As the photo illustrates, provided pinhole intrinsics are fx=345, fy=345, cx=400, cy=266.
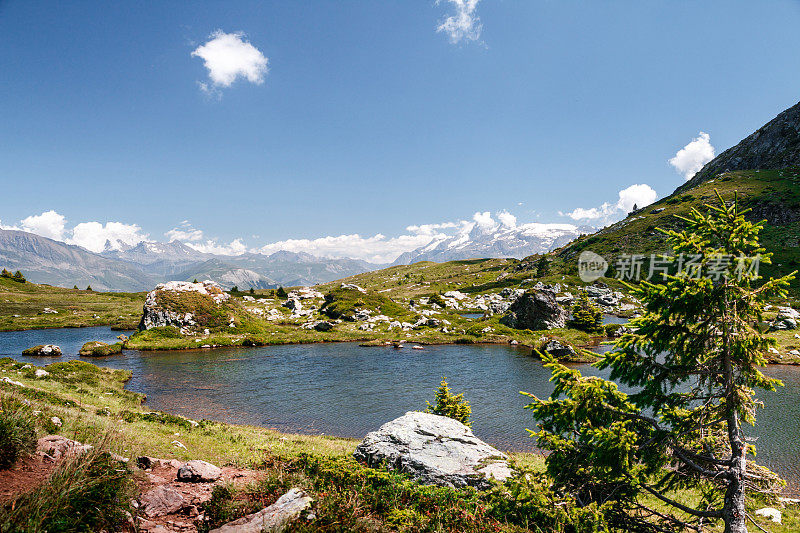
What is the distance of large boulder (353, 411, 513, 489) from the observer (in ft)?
44.8

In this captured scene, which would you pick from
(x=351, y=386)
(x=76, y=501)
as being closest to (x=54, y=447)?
(x=76, y=501)

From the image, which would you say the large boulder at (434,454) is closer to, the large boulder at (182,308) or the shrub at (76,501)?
the shrub at (76,501)

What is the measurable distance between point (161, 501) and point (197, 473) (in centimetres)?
252

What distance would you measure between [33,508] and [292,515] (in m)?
5.16

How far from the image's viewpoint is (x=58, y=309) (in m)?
105

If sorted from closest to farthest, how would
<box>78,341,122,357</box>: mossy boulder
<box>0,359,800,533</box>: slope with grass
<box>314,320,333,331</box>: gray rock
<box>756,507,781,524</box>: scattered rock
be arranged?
<box>0,359,800,533</box>: slope with grass
<box>756,507,781,524</box>: scattered rock
<box>78,341,122,357</box>: mossy boulder
<box>314,320,333,331</box>: gray rock

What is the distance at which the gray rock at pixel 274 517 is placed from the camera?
8.48 m

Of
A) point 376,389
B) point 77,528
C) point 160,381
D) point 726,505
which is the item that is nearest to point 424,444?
point 726,505

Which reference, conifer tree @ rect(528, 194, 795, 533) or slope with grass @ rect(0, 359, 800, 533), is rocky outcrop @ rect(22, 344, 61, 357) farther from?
conifer tree @ rect(528, 194, 795, 533)

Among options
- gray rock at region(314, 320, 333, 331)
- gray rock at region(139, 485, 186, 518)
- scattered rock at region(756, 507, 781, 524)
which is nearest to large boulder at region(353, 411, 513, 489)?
gray rock at region(139, 485, 186, 518)

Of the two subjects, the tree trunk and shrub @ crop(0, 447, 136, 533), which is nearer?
shrub @ crop(0, 447, 136, 533)

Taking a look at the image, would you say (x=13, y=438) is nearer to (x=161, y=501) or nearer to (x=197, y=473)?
(x=161, y=501)

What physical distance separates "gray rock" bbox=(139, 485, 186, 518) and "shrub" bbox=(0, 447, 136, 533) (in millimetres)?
986

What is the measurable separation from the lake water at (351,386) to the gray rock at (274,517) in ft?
62.9
